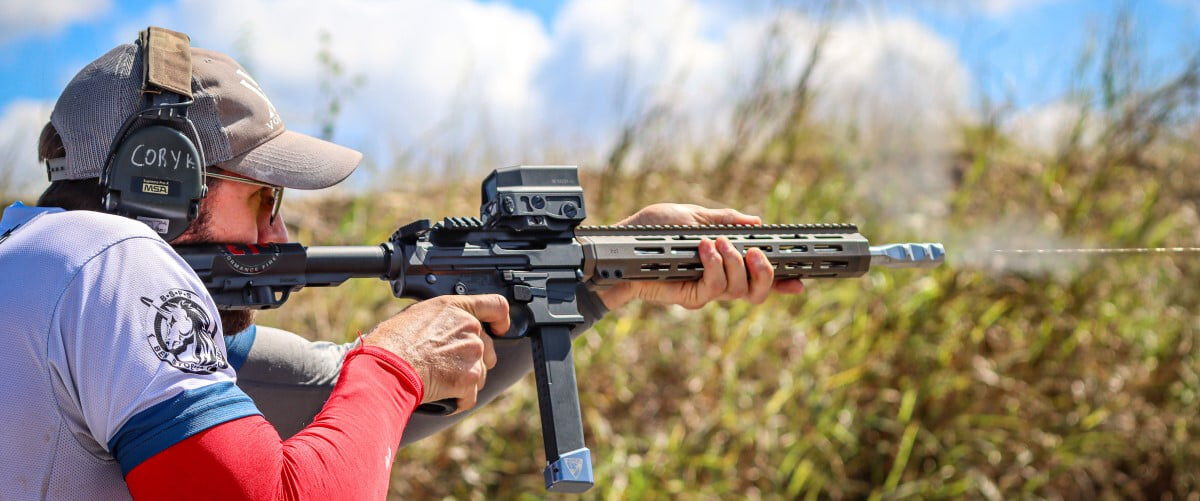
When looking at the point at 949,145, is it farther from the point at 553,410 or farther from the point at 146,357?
the point at 146,357

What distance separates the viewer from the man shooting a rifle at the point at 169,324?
5.57ft

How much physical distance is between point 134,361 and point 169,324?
0.30 ft

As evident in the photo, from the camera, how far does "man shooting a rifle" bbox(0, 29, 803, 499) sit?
170 centimetres

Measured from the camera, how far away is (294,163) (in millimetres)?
2311

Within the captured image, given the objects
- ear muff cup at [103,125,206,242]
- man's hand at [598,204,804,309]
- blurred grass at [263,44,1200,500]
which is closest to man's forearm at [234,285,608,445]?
man's hand at [598,204,804,309]

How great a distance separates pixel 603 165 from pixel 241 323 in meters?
5.22

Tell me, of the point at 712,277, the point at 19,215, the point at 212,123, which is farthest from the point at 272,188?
the point at 712,277

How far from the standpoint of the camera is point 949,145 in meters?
9.14

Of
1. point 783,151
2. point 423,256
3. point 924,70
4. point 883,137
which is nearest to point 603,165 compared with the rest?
point 783,151

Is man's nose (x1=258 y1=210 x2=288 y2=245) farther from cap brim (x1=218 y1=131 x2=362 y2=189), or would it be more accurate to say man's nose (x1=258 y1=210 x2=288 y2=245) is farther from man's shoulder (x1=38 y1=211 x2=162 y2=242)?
man's shoulder (x1=38 y1=211 x2=162 y2=242)

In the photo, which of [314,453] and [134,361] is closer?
[134,361]

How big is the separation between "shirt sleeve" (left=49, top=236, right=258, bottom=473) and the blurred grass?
143 inches

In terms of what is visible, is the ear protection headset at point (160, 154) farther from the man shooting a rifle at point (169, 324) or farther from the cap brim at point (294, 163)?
the cap brim at point (294, 163)

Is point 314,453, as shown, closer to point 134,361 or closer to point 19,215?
point 134,361
